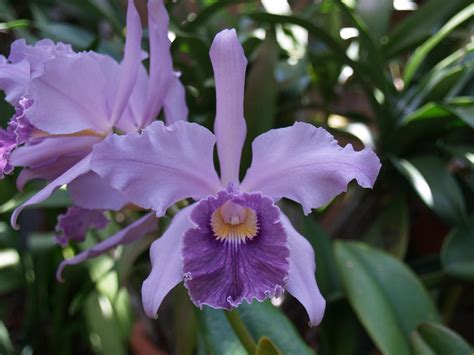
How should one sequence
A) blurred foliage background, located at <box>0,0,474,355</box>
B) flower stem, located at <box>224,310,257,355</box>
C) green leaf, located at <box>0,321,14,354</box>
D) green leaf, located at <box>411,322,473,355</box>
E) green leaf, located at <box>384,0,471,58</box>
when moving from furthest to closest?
1. green leaf, located at <box>384,0,471,58</box>
2. green leaf, located at <box>0,321,14,354</box>
3. blurred foliage background, located at <box>0,0,474,355</box>
4. green leaf, located at <box>411,322,473,355</box>
5. flower stem, located at <box>224,310,257,355</box>

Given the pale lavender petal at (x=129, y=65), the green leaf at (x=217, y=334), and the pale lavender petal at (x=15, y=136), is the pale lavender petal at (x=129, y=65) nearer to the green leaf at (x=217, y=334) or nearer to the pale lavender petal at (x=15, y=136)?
the pale lavender petal at (x=15, y=136)

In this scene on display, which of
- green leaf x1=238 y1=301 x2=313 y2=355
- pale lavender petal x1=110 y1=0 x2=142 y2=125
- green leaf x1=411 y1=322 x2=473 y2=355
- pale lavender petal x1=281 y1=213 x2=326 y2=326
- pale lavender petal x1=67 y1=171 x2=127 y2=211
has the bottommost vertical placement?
green leaf x1=238 y1=301 x2=313 y2=355

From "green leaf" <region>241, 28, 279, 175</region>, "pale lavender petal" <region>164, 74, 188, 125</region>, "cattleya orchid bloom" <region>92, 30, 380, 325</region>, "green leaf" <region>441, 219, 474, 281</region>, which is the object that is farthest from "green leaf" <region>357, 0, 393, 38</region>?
"cattleya orchid bloom" <region>92, 30, 380, 325</region>

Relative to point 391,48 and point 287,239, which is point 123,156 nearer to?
point 287,239

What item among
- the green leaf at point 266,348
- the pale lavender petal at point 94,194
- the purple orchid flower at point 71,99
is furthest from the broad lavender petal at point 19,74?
the green leaf at point 266,348

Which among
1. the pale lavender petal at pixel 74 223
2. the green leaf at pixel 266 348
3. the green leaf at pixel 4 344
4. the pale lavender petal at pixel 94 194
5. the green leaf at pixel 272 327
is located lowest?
the green leaf at pixel 4 344

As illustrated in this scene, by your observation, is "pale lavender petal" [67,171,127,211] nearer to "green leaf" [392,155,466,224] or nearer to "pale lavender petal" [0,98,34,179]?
"pale lavender petal" [0,98,34,179]

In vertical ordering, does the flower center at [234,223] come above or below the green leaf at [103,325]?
above
